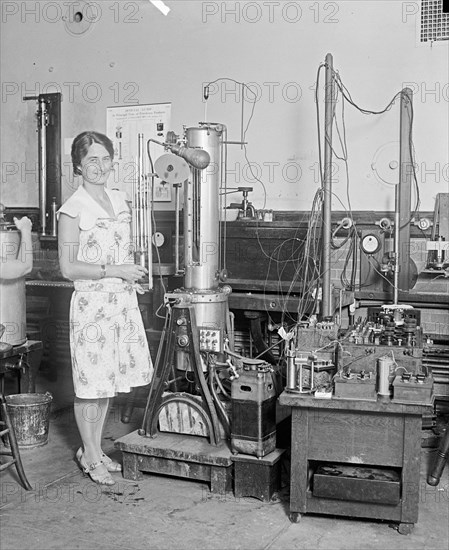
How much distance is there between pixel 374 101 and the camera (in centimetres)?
464

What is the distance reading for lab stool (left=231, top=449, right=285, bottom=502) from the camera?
3.21m

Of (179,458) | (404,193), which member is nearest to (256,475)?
(179,458)

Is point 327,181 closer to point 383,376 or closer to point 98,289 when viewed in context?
point 383,376

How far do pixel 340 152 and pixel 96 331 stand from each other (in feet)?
7.10

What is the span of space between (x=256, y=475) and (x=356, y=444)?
50 centimetres

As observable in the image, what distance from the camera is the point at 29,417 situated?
3938mm

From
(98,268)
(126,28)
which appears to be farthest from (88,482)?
(126,28)

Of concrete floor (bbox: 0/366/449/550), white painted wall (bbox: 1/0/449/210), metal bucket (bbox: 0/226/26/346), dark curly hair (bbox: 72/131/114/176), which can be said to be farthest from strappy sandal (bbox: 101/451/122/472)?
white painted wall (bbox: 1/0/449/210)

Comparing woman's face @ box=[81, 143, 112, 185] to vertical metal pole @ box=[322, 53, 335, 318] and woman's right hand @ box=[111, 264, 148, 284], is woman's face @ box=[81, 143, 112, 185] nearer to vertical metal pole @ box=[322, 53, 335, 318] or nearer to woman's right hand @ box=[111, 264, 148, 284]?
woman's right hand @ box=[111, 264, 148, 284]

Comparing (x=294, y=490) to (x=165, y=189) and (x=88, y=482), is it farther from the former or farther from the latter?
(x=165, y=189)

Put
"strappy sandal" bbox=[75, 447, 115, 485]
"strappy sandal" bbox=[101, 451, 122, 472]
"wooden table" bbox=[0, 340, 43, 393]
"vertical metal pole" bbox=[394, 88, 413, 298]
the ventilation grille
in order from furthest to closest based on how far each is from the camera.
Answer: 1. the ventilation grille
2. "vertical metal pole" bbox=[394, 88, 413, 298]
3. "wooden table" bbox=[0, 340, 43, 393]
4. "strappy sandal" bbox=[101, 451, 122, 472]
5. "strappy sandal" bbox=[75, 447, 115, 485]

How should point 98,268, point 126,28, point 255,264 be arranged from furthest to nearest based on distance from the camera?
point 126,28, point 255,264, point 98,268

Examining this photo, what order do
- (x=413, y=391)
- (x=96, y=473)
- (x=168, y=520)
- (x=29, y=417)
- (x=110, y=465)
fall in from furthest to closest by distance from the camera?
1. (x=29, y=417)
2. (x=110, y=465)
3. (x=96, y=473)
4. (x=168, y=520)
5. (x=413, y=391)

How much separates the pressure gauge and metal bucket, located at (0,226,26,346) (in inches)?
76.9
